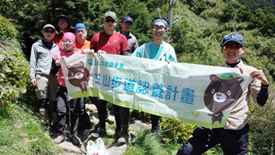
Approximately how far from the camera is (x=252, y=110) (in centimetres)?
487

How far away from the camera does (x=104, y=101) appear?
148 inches

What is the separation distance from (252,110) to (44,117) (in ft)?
16.2

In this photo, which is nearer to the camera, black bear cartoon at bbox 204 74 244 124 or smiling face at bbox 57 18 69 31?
black bear cartoon at bbox 204 74 244 124

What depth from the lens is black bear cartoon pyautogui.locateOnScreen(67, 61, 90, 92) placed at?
3.53 metres

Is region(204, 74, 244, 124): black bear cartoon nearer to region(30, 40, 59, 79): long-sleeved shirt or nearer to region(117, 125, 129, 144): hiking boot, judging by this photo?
region(117, 125, 129, 144): hiking boot

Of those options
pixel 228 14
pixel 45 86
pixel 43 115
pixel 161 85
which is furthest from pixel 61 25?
pixel 228 14

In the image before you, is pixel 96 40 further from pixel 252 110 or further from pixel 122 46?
pixel 252 110

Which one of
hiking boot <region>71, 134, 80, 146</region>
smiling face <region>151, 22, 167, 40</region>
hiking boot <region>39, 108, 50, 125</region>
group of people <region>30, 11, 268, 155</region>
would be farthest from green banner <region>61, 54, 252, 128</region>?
hiking boot <region>39, 108, 50, 125</region>

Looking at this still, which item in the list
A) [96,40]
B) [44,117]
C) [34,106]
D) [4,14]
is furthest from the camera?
[4,14]

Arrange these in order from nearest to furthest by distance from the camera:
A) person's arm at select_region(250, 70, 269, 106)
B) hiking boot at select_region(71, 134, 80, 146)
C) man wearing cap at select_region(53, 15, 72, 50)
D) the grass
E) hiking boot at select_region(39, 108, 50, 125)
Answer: person's arm at select_region(250, 70, 269, 106), the grass, hiking boot at select_region(71, 134, 80, 146), hiking boot at select_region(39, 108, 50, 125), man wearing cap at select_region(53, 15, 72, 50)

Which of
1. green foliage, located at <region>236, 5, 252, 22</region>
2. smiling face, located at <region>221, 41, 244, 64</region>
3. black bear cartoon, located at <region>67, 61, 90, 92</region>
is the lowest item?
black bear cartoon, located at <region>67, 61, 90, 92</region>

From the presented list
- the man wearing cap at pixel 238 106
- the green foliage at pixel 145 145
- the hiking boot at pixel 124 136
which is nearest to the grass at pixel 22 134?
the hiking boot at pixel 124 136

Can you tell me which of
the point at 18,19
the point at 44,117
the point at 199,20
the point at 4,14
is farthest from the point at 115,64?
the point at 199,20

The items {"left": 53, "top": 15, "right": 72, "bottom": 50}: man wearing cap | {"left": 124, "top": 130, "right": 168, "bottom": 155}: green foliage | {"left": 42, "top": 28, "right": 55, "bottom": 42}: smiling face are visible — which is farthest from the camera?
{"left": 53, "top": 15, "right": 72, "bottom": 50}: man wearing cap
